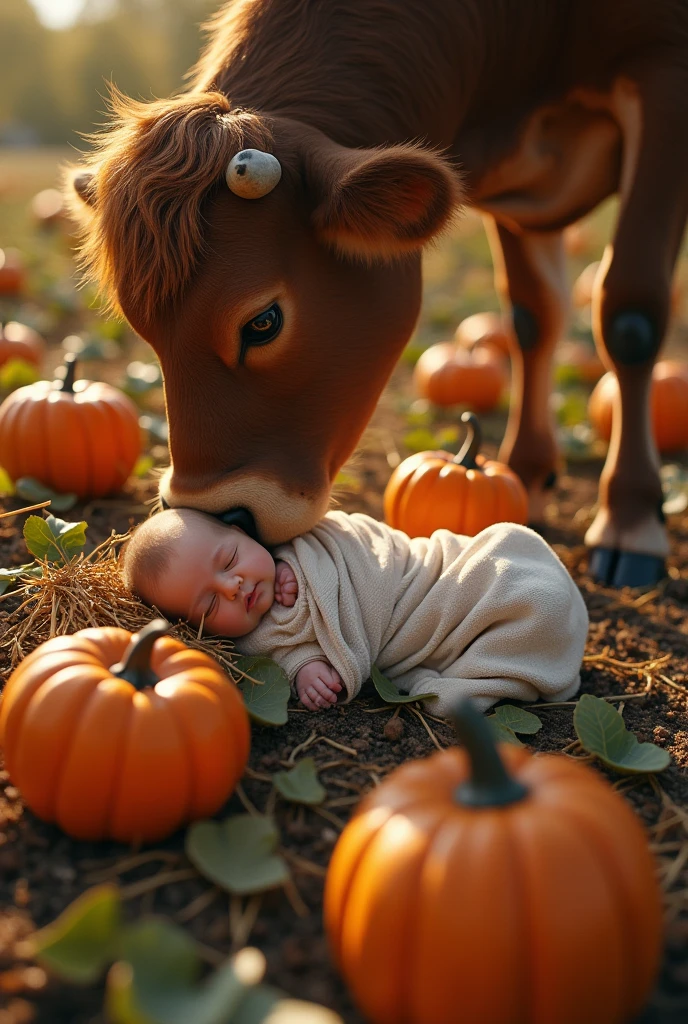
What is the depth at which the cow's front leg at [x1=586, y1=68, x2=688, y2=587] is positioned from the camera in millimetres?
3764

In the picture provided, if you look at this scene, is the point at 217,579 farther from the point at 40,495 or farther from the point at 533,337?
the point at 533,337

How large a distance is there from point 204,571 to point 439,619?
74 cm

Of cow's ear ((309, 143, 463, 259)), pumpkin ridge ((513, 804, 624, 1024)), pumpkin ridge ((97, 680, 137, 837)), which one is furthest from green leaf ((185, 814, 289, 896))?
cow's ear ((309, 143, 463, 259))

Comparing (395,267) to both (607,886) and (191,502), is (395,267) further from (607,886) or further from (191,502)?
(607,886)

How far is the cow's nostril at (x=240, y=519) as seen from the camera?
9.50 ft

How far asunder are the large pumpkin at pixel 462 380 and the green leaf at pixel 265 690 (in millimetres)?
3914

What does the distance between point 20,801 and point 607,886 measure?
1396mm

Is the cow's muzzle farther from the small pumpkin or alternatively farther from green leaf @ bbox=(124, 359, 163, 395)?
the small pumpkin

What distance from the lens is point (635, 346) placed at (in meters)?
4.03

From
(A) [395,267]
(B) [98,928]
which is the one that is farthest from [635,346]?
(B) [98,928]

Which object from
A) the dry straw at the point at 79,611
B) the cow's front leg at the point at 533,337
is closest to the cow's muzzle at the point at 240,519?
the dry straw at the point at 79,611

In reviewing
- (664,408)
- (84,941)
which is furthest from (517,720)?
(664,408)

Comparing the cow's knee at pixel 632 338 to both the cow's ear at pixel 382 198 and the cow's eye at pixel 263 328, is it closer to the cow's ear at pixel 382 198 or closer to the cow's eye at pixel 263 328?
the cow's ear at pixel 382 198

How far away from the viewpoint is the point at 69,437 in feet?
13.4
